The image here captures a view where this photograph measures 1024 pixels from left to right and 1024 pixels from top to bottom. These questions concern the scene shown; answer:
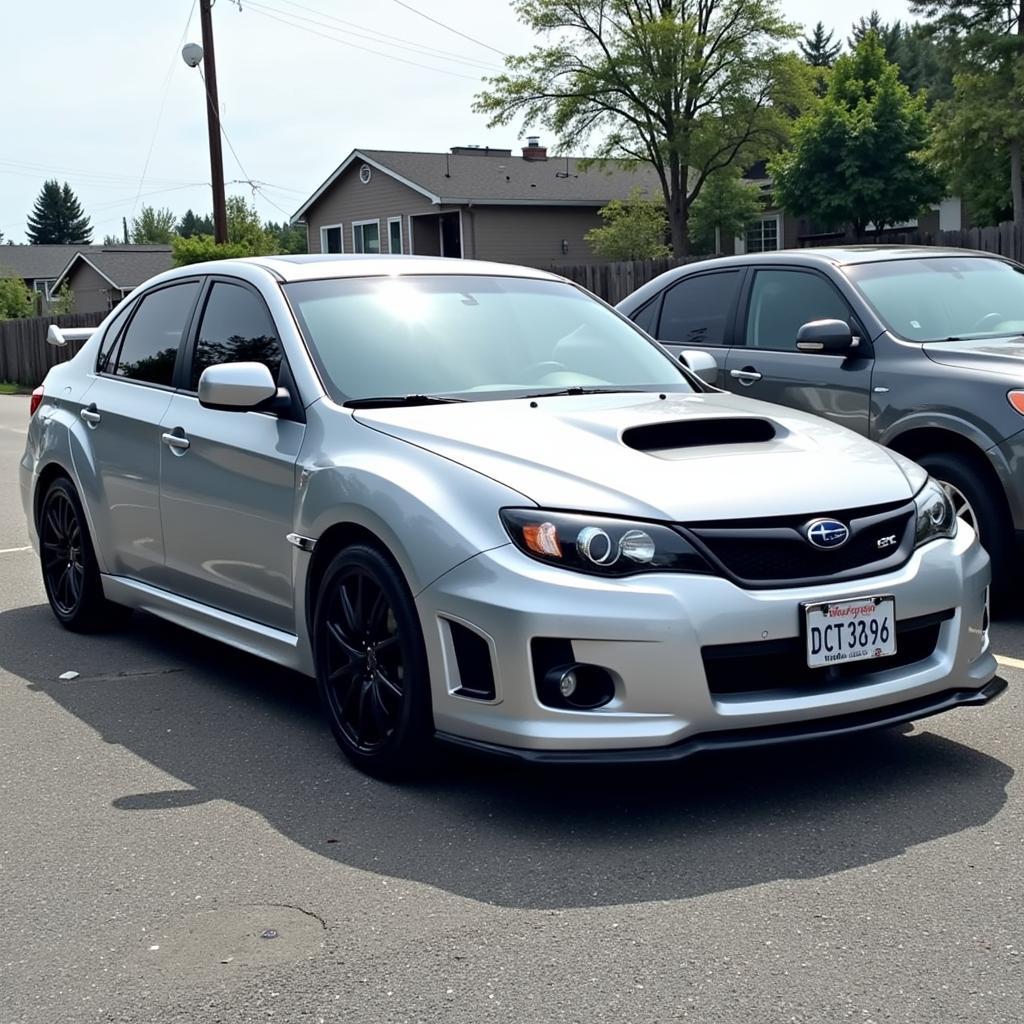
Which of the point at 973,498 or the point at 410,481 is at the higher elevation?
the point at 410,481

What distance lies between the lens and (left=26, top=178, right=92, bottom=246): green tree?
145 metres

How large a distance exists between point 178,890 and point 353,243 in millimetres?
47240

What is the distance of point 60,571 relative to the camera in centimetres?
738

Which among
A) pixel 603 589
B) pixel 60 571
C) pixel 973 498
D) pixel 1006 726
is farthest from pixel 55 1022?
pixel 973 498

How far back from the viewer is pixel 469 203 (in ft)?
150

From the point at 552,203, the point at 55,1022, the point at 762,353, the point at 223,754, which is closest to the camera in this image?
the point at 55,1022

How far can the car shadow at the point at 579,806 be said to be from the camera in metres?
4.01

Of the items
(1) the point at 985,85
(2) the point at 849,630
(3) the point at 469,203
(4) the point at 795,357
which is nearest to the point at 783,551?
(2) the point at 849,630

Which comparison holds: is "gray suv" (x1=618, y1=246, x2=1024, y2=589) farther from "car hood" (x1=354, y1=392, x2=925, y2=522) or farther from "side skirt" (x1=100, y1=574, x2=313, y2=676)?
"side skirt" (x1=100, y1=574, x2=313, y2=676)

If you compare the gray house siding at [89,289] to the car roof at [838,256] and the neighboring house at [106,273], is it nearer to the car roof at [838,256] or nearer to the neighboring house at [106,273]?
the neighboring house at [106,273]

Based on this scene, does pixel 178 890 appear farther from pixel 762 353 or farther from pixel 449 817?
pixel 762 353

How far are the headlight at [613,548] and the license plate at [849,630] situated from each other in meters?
0.35

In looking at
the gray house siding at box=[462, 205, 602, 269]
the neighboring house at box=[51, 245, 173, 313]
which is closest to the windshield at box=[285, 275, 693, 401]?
the gray house siding at box=[462, 205, 602, 269]

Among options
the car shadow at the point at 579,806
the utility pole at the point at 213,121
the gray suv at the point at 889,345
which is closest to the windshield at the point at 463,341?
the gray suv at the point at 889,345
